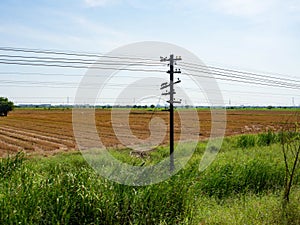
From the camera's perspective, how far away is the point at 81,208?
464cm

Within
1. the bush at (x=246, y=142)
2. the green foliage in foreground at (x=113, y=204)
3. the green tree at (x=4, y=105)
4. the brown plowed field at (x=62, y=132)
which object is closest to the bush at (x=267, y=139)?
the bush at (x=246, y=142)

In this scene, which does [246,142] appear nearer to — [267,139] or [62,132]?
[267,139]

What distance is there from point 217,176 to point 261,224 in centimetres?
278

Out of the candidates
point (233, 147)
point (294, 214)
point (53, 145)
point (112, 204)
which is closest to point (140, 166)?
point (112, 204)

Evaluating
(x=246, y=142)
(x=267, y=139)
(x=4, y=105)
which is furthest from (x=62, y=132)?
(x=4, y=105)

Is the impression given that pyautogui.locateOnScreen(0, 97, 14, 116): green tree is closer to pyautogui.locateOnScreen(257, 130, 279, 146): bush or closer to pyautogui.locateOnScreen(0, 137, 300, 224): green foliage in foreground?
pyautogui.locateOnScreen(257, 130, 279, 146): bush

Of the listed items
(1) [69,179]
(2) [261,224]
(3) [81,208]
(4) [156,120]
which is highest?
(4) [156,120]

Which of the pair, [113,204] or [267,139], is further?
[267,139]

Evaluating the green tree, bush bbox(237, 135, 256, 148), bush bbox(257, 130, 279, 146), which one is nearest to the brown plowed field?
Result: bush bbox(257, 130, 279, 146)

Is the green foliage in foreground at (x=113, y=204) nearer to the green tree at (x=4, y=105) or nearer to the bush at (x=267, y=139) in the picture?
the bush at (x=267, y=139)

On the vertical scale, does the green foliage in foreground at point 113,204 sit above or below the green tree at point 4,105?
below

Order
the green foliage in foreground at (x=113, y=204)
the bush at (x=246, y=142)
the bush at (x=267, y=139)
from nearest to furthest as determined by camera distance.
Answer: the green foliage in foreground at (x=113, y=204)
the bush at (x=246, y=142)
the bush at (x=267, y=139)

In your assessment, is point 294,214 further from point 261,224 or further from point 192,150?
point 192,150

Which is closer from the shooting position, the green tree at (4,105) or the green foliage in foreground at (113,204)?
the green foliage in foreground at (113,204)
